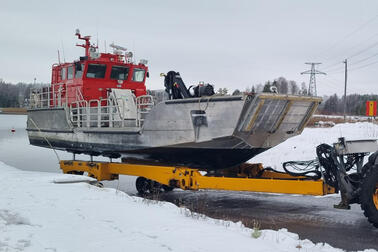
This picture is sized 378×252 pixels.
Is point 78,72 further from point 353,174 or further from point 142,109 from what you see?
point 353,174

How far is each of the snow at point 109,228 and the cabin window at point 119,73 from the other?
5.20 meters

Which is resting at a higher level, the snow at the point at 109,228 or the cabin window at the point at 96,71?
the cabin window at the point at 96,71

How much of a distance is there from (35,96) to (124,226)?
8.96 meters

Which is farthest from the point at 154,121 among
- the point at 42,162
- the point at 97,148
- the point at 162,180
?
the point at 42,162

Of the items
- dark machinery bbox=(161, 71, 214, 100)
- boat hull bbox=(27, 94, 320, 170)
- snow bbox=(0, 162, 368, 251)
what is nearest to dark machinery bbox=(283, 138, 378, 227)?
snow bbox=(0, 162, 368, 251)

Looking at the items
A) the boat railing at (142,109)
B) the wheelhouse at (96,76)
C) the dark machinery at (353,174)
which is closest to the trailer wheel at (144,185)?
the boat railing at (142,109)

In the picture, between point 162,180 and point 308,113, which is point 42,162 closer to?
point 162,180

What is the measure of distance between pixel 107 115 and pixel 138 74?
2.26m

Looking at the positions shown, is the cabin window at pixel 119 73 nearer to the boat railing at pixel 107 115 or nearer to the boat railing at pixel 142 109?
the boat railing at pixel 142 109

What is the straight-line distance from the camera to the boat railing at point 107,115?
1002cm

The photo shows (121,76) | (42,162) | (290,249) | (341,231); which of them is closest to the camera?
(290,249)

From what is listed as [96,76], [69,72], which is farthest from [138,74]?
[69,72]

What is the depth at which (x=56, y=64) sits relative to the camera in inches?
501

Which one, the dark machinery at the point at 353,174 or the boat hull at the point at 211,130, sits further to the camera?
the boat hull at the point at 211,130
